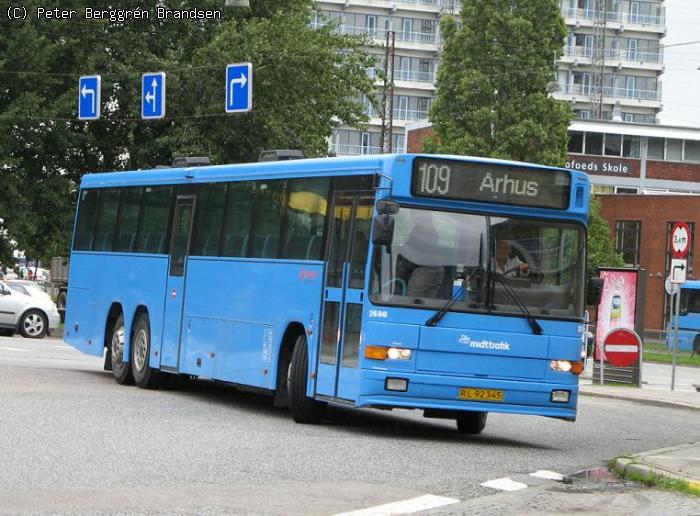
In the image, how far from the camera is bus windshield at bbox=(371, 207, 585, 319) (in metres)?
15.6

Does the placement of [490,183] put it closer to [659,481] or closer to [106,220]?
[659,481]

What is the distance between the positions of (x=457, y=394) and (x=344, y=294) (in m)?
1.56

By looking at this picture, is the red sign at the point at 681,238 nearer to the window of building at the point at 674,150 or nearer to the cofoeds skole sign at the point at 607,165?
the cofoeds skole sign at the point at 607,165

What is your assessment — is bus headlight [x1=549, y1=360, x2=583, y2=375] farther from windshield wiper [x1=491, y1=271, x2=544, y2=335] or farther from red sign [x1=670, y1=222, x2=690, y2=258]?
red sign [x1=670, y1=222, x2=690, y2=258]

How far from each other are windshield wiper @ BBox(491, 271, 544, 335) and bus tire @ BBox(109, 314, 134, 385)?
7.87 metres

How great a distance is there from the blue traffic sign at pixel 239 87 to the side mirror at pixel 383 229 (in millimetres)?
17122

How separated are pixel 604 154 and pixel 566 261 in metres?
82.5

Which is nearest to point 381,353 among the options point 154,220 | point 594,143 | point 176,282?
point 176,282

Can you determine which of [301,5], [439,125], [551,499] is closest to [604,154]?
[439,125]

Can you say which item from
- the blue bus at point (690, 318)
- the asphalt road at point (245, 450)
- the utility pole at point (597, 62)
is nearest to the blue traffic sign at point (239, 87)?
the asphalt road at point (245, 450)

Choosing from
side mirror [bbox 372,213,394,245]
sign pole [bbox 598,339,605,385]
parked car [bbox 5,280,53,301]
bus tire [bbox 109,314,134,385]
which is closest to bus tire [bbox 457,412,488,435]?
side mirror [bbox 372,213,394,245]

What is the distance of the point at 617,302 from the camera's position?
105 feet

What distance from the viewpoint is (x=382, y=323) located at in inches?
612

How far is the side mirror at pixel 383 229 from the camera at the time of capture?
15156 mm
